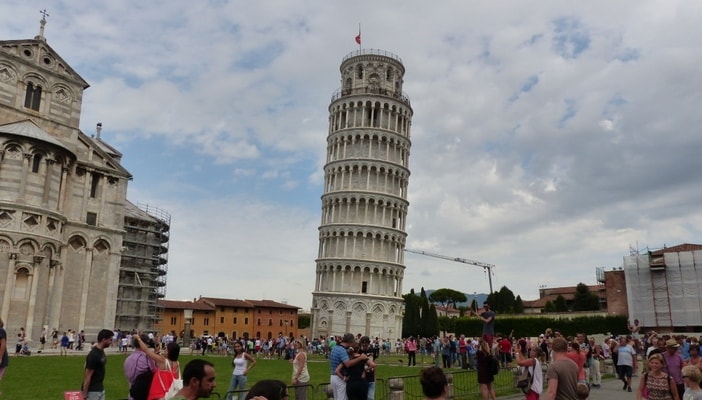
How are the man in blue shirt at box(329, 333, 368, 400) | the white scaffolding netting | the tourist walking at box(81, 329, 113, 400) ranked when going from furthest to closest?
A: 1. the white scaffolding netting
2. the man in blue shirt at box(329, 333, 368, 400)
3. the tourist walking at box(81, 329, 113, 400)

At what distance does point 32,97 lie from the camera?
120ft

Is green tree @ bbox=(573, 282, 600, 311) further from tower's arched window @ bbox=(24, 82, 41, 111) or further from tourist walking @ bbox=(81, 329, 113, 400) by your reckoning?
tourist walking @ bbox=(81, 329, 113, 400)

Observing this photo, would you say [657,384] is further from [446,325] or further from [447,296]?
[447,296]

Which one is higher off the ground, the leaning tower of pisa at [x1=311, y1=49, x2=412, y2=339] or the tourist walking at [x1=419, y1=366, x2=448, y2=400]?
the leaning tower of pisa at [x1=311, y1=49, x2=412, y2=339]

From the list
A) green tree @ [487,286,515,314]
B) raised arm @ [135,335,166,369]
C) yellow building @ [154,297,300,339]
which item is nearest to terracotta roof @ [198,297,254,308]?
yellow building @ [154,297,300,339]

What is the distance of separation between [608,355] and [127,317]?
3704cm

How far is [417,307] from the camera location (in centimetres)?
7919

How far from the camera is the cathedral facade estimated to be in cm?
3278

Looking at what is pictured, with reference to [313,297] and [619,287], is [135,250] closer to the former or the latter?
[313,297]

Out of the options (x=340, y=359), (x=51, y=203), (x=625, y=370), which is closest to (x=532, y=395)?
(x=340, y=359)

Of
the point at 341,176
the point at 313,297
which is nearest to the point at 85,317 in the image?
the point at 313,297

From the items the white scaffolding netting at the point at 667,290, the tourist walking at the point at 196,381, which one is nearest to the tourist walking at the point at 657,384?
the tourist walking at the point at 196,381

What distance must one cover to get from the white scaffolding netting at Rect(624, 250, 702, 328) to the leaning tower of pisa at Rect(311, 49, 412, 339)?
2237 centimetres

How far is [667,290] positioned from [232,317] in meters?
59.5
